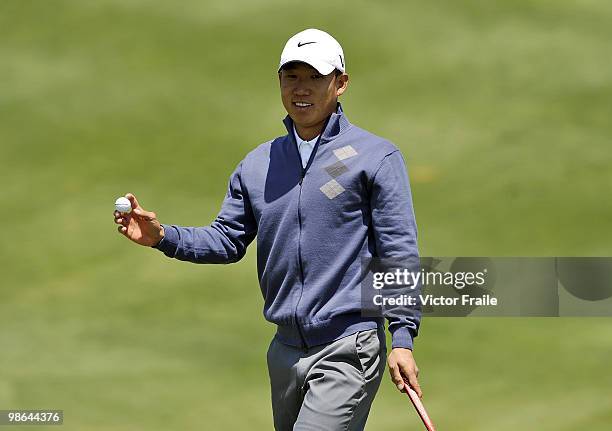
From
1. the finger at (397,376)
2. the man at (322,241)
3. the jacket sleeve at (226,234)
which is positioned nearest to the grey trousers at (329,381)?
the man at (322,241)

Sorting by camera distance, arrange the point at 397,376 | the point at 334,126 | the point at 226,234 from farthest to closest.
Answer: the point at 226,234, the point at 334,126, the point at 397,376

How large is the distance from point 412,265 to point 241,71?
211cm

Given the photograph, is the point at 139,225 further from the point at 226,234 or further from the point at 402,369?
the point at 402,369

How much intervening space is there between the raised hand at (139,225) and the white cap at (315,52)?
1.63ft

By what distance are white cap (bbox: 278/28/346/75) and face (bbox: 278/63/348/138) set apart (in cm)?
3

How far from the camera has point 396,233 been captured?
3496mm

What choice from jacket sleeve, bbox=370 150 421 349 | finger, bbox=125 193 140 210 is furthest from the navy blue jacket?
finger, bbox=125 193 140 210

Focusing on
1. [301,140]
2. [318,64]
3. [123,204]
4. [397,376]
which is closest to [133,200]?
[123,204]

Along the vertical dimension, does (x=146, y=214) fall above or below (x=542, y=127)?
below

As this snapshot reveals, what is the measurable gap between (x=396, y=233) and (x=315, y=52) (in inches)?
19.4

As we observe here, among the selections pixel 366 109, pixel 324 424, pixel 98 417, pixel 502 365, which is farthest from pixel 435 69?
pixel 324 424

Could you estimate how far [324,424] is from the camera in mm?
3439

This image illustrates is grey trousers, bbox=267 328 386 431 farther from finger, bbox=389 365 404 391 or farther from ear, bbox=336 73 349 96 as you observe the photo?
ear, bbox=336 73 349 96

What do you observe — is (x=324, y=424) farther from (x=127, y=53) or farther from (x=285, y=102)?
(x=127, y=53)
